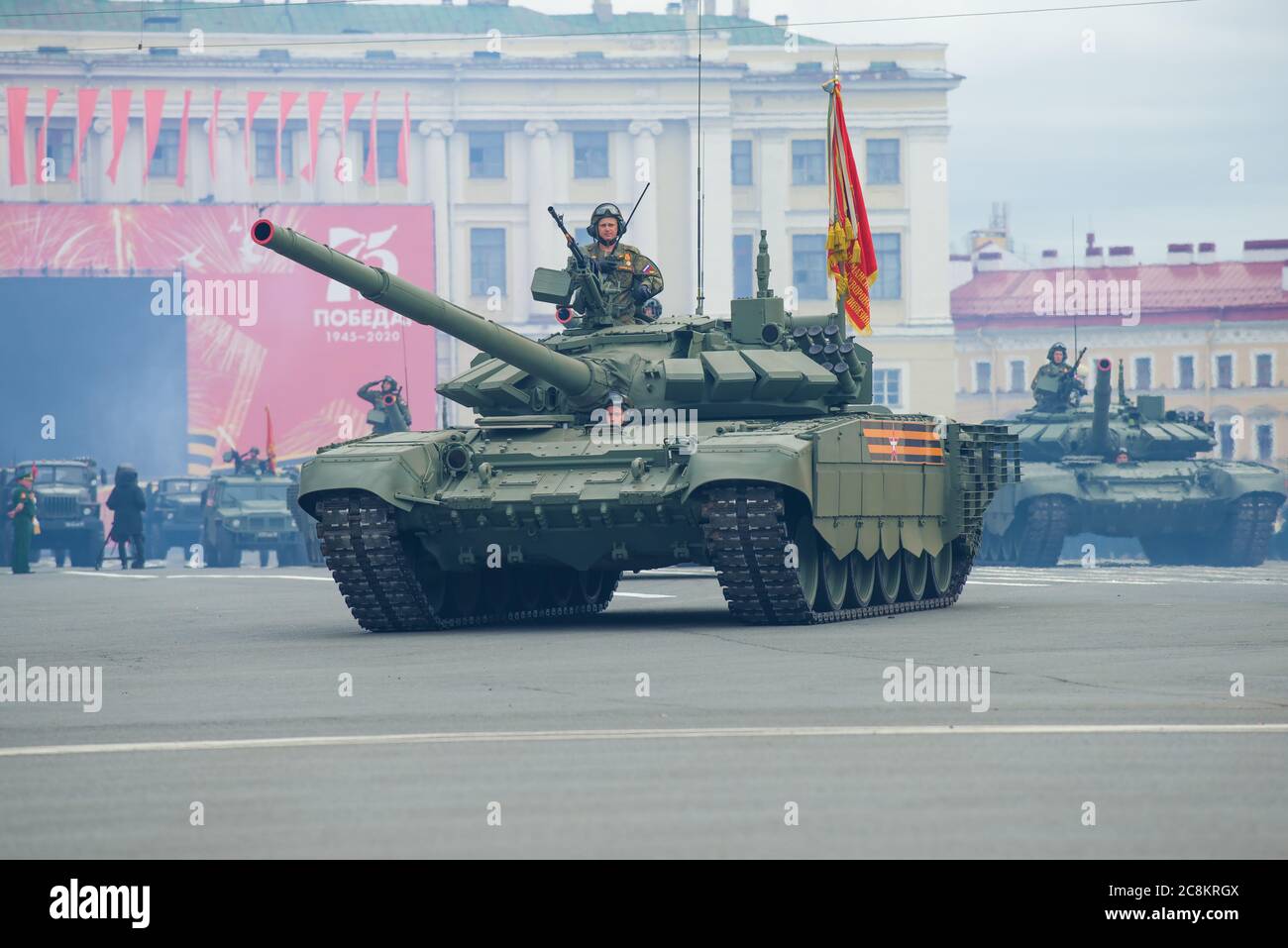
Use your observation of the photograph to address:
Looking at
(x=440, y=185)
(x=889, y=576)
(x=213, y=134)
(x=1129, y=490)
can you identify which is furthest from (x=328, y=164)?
(x=889, y=576)

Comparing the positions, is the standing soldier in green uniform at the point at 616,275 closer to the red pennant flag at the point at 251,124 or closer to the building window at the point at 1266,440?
the red pennant flag at the point at 251,124

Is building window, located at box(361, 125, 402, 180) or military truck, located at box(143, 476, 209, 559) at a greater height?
building window, located at box(361, 125, 402, 180)

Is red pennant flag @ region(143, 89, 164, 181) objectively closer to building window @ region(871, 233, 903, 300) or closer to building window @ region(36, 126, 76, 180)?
building window @ region(36, 126, 76, 180)

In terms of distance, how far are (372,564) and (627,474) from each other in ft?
7.15

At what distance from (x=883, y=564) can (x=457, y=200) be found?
7387 centimetres

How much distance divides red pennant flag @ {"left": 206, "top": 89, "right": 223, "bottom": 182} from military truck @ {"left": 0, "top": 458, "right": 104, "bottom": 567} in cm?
3990

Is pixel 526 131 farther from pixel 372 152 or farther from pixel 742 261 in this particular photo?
pixel 742 261

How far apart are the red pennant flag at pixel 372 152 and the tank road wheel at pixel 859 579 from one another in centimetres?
6944

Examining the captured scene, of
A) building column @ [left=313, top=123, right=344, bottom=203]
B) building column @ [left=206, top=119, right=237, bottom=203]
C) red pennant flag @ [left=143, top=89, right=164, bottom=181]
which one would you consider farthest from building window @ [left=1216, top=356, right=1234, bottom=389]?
red pennant flag @ [left=143, top=89, right=164, bottom=181]

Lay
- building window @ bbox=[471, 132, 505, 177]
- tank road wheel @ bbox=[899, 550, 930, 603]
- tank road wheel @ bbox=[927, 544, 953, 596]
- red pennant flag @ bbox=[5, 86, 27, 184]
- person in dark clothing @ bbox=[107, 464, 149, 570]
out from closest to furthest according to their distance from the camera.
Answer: tank road wheel @ bbox=[899, 550, 930, 603]
tank road wheel @ bbox=[927, 544, 953, 596]
person in dark clothing @ bbox=[107, 464, 149, 570]
red pennant flag @ bbox=[5, 86, 27, 184]
building window @ bbox=[471, 132, 505, 177]

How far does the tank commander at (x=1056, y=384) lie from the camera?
42500 mm

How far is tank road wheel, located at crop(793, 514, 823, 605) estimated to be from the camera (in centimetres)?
1966

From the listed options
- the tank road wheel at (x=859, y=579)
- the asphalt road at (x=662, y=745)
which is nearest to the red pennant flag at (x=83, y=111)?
the asphalt road at (x=662, y=745)

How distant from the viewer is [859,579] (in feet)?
69.1
